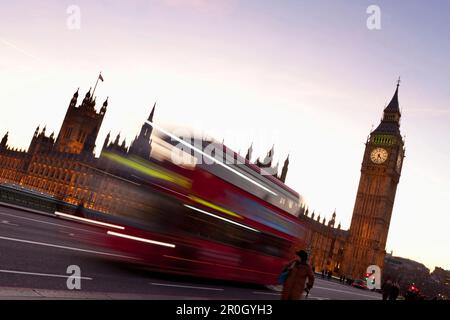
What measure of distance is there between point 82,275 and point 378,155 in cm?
7908

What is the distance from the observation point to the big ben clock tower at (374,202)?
253 ft

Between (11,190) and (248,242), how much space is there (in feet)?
54.5

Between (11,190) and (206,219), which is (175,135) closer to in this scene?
(206,219)

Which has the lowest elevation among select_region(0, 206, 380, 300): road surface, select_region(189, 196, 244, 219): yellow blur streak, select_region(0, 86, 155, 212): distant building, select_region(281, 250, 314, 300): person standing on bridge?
select_region(0, 206, 380, 300): road surface

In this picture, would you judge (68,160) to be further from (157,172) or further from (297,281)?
(297,281)

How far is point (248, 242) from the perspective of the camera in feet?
39.5

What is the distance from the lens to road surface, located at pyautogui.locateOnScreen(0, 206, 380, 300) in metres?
6.87

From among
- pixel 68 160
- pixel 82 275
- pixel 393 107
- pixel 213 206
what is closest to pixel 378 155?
pixel 393 107

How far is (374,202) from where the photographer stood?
8006 centimetres

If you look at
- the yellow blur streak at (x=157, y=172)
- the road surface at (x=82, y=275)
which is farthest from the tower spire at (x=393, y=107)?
the yellow blur streak at (x=157, y=172)

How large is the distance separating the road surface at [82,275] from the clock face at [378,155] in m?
72.5

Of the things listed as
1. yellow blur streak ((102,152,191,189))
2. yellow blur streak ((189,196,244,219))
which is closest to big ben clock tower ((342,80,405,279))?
yellow blur streak ((189,196,244,219))

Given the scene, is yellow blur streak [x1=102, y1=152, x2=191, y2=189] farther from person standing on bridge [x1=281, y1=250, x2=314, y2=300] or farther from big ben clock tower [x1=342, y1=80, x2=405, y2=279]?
big ben clock tower [x1=342, y1=80, x2=405, y2=279]
